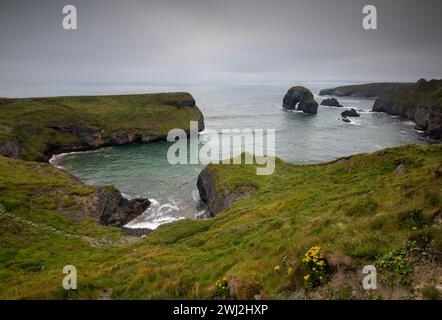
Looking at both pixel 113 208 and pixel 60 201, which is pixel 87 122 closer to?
pixel 113 208

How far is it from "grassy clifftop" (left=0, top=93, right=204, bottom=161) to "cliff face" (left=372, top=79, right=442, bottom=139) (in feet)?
323

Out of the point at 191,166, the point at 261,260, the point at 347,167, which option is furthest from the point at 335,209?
the point at 191,166

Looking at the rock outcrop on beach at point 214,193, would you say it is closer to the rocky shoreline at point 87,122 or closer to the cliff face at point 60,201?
the cliff face at point 60,201

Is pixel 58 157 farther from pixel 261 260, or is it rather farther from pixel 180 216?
pixel 261 260

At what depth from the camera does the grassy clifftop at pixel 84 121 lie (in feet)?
329

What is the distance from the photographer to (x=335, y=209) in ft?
69.6

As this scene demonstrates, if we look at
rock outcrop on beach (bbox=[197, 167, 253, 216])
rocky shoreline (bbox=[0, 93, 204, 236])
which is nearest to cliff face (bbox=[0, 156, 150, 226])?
rocky shoreline (bbox=[0, 93, 204, 236])

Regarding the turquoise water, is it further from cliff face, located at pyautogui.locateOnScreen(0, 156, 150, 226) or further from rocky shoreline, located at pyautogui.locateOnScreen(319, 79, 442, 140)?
rocky shoreline, located at pyautogui.locateOnScreen(319, 79, 442, 140)

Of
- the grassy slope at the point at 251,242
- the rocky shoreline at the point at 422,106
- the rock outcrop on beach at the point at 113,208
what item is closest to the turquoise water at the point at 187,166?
the rock outcrop on beach at the point at 113,208

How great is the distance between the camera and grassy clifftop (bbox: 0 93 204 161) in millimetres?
100250

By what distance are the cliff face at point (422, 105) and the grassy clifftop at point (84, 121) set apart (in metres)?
98.4

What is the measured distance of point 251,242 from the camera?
20547mm

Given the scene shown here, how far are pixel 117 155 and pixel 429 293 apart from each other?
98.5 metres

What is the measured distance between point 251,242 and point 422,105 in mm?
152974
